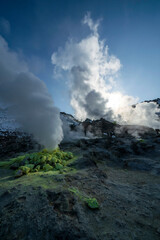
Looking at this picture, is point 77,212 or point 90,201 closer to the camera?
point 77,212

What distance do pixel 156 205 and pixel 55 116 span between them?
9.23 meters

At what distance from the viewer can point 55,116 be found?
34.2ft

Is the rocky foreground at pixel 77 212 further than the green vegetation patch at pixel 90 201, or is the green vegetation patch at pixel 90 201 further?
the green vegetation patch at pixel 90 201

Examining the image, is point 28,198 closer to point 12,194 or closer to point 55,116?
point 12,194

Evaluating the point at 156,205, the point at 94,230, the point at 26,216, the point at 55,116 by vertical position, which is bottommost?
the point at 156,205

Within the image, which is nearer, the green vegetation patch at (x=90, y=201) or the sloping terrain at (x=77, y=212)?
the sloping terrain at (x=77, y=212)

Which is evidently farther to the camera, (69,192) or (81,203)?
(69,192)

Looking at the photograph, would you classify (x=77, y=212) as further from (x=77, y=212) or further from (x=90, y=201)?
(x=90, y=201)

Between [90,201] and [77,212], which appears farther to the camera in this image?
[90,201]

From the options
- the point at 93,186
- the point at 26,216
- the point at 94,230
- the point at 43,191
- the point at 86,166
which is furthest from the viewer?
the point at 86,166

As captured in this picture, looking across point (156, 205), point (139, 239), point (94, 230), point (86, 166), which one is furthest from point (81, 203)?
point (86, 166)

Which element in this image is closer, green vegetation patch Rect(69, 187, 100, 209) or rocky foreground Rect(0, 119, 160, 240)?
rocky foreground Rect(0, 119, 160, 240)

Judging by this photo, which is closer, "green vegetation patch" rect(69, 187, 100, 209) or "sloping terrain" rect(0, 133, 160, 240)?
"sloping terrain" rect(0, 133, 160, 240)

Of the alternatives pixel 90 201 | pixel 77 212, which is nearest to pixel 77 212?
pixel 77 212
